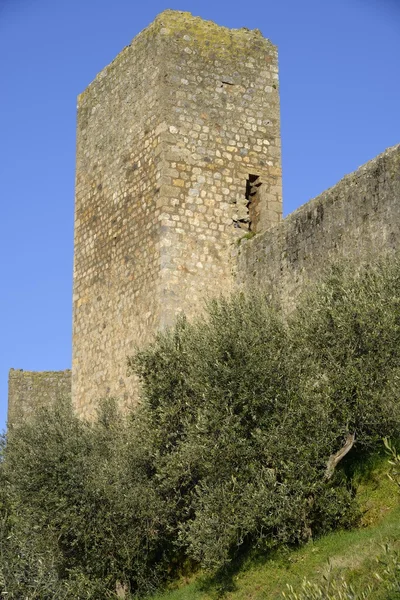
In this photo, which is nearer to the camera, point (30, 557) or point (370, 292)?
point (370, 292)

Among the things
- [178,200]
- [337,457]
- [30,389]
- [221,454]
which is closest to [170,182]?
[178,200]

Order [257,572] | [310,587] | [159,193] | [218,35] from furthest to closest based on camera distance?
[218,35], [159,193], [257,572], [310,587]

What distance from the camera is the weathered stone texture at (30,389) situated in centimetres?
2822

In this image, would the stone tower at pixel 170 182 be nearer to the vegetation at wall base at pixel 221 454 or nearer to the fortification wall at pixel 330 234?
the fortification wall at pixel 330 234

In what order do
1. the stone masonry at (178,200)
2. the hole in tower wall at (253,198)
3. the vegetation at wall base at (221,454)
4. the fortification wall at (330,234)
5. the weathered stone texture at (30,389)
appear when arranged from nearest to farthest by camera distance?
the vegetation at wall base at (221,454) < the fortification wall at (330,234) < the stone masonry at (178,200) < the hole in tower wall at (253,198) < the weathered stone texture at (30,389)

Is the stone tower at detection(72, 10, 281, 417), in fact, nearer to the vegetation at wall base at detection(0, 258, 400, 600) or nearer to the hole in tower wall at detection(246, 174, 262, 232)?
the hole in tower wall at detection(246, 174, 262, 232)

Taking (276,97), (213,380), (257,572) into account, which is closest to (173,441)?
(213,380)

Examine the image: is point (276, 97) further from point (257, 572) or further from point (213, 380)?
point (257, 572)

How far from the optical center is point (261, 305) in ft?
51.7

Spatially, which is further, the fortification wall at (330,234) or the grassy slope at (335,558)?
the fortification wall at (330,234)

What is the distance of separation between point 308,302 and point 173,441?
9.99 feet

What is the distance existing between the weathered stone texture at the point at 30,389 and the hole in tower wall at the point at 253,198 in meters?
10.5

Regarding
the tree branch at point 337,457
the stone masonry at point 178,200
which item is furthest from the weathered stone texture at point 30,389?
the tree branch at point 337,457

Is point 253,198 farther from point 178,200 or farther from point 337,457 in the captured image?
point 337,457
